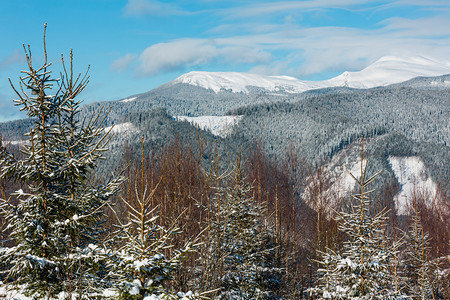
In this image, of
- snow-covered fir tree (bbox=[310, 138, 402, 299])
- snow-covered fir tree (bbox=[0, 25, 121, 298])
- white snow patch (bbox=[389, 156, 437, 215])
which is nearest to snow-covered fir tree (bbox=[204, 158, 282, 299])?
snow-covered fir tree (bbox=[310, 138, 402, 299])

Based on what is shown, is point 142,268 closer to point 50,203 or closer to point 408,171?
point 50,203

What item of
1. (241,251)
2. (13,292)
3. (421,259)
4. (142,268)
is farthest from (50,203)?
(421,259)

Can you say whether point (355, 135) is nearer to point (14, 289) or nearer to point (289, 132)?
point (289, 132)

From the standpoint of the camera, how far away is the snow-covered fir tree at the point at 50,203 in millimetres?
5176

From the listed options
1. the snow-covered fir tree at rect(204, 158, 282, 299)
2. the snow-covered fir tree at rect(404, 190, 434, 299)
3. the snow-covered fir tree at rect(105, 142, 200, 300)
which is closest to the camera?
the snow-covered fir tree at rect(105, 142, 200, 300)

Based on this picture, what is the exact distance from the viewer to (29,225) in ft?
17.1

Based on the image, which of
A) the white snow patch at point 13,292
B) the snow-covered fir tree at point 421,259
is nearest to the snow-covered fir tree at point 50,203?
the white snow patch at point 13,292

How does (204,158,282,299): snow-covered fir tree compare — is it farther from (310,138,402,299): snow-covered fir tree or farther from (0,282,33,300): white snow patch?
Result: (0,282,33,300): white snow patch

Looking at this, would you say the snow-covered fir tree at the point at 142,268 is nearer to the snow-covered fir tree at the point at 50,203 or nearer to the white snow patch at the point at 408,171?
the snow-covered fir tree at the point at 50,203

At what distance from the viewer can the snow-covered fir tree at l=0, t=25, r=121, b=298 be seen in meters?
5.18

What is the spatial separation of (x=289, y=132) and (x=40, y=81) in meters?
180

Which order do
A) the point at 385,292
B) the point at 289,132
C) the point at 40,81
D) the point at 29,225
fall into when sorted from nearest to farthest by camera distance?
the point at 29,225 → the point at 40,81 → the point at 385,292 → the point at 289,132

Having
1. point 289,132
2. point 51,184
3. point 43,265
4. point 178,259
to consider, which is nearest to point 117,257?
point 178,259

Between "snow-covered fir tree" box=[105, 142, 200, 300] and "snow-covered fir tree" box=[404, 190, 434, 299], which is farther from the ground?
"snow-covered fir tree" box=[105, 142, 200, 300]
